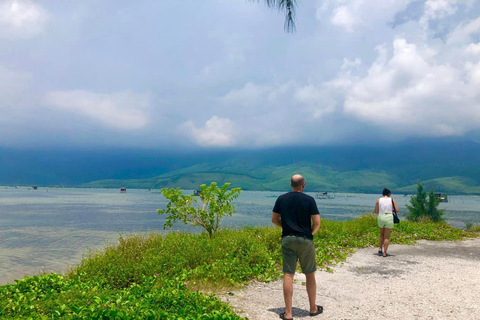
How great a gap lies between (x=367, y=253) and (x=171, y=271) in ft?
24.8

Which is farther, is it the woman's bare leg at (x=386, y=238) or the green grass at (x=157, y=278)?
the woman's bare leg at (x=386, y=238)

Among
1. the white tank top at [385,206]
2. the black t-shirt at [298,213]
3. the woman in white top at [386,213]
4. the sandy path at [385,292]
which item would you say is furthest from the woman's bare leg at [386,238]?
the black t-shirt at [298,213]

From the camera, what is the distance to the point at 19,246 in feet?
88.9

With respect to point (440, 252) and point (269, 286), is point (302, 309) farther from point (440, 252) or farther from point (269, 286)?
point (440, 252)

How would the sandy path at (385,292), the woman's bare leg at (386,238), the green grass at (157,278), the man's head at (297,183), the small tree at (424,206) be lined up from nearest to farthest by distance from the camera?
the green grass at (157,278)
the man's head at (297,183)
the sandy path at (385,292)
the woman's bare leg at (386,238)
the small tree at (424,206)

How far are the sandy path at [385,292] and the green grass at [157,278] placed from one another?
2.33 ft

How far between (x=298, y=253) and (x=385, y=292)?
3.14 metres

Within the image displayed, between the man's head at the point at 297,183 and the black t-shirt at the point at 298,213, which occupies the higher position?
the man's head at the point at 297,183

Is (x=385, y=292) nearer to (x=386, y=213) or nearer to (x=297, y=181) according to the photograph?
(x=297, y=181)

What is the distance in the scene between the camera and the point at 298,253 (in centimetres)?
597

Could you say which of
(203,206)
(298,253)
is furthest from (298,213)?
(203,206)

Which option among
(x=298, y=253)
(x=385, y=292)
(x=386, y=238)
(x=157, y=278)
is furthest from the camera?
(x=386, y=238)

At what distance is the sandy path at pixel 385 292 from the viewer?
21.1 ft

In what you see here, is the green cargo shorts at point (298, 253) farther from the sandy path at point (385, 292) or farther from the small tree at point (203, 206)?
the small tree at point (203, 206)
